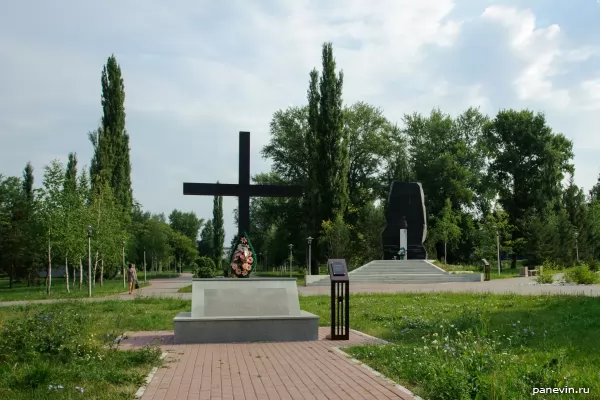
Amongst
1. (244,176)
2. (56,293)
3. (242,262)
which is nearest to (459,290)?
(244,176)

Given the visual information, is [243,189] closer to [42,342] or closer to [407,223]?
[42,342]

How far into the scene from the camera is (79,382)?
6.09 metres

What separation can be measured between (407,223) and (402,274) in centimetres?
487

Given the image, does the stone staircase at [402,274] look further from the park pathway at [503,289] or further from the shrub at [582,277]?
the shrub at [582,277]

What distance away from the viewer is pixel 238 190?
17.7m

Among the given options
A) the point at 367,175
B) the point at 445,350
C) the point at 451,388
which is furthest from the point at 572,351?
the point at 367,175

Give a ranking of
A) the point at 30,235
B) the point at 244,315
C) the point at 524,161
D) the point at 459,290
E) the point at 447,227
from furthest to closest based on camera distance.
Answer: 1. the point at 524,161
2. the point at 447,227
3. the point at 30,235
4. the point at 459,290
5. the point at 244,315

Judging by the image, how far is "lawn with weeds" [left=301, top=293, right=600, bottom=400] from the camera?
524 cm

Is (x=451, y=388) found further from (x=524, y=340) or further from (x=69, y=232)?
(x=69, y=232)

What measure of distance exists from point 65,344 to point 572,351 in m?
6.49

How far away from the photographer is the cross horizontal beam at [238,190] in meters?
17.7

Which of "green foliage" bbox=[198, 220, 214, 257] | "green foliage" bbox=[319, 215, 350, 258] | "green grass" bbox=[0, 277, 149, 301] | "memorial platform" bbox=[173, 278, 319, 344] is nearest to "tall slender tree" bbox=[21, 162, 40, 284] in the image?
"green grass" bbox=[0, 277, 149, 301]

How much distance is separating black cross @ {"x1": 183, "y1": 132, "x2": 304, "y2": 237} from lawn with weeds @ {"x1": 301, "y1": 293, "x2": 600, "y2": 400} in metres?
3.73

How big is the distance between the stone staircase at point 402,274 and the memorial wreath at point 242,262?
60.3 ft
